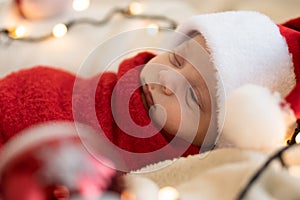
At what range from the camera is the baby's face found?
0.82 metres

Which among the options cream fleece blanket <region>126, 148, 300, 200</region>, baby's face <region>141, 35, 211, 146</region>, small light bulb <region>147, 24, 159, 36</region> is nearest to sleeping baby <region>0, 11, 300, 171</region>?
baby's face <region>141, 35, 211, 146</region>

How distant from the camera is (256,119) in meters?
0.62

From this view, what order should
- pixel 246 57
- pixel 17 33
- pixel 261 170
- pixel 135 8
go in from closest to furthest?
pixel 261 170
pixel 246 57
pixel 17 33
pixel 135 8

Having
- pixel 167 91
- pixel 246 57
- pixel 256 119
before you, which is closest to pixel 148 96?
pixel 167 91

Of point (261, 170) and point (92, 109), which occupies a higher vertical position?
point (261, 170)

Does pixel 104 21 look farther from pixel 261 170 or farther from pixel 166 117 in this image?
pixel 261 170

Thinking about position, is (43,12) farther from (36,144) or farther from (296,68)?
(36,144)

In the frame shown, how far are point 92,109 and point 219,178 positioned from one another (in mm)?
309

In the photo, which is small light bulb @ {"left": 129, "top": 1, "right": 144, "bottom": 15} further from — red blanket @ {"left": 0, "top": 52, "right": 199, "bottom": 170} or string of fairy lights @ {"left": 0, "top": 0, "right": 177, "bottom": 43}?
red blanket @ {"left": 0, "top": 52, "right": 199, "bottom": 170}

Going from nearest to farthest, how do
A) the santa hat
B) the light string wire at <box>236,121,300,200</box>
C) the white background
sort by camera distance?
the light string wire at <box>236,121,300,200</box> → the santa hat → the white background

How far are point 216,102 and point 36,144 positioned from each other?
0.40 m

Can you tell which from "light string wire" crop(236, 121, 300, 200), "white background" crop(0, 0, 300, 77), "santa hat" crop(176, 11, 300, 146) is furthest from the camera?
"white background" crop(0, 0, 300, 77)

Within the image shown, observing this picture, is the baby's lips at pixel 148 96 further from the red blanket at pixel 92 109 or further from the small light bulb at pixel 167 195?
→ the small light bulb at pixel 167 195

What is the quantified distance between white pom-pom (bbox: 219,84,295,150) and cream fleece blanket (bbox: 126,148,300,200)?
2 centimetres
